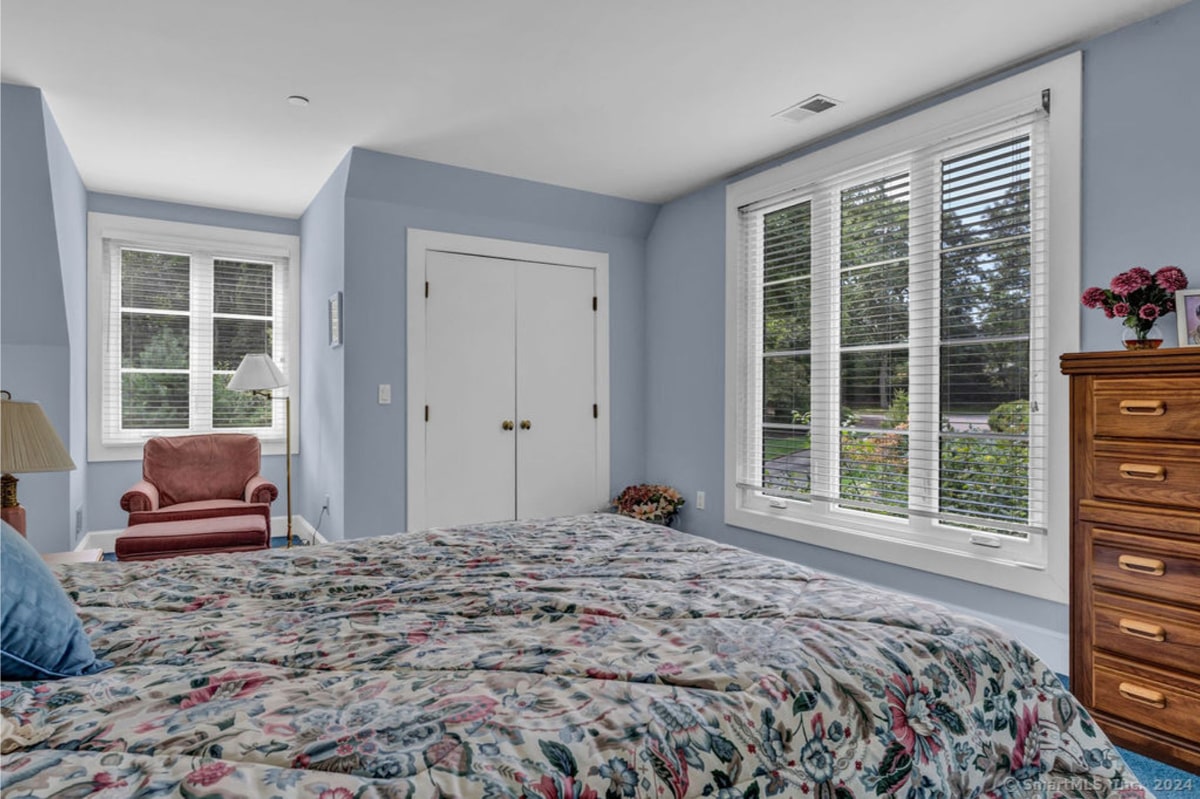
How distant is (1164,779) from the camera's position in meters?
1.98

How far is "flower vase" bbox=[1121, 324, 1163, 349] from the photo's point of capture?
2.17 metres

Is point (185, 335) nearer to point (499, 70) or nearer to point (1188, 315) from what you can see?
point (499, 70)

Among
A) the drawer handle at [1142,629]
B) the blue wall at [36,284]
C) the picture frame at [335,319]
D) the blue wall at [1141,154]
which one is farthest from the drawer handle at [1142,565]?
the blue wall at [36,284]

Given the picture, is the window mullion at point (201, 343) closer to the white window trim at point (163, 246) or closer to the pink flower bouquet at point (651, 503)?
the white window trim at point (163, 246)

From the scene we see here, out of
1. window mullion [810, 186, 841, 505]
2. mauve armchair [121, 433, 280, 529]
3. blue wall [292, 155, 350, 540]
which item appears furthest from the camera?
blue wall [292, 155, 350, 540]

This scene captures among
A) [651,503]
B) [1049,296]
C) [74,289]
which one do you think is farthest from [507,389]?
[1049,296]

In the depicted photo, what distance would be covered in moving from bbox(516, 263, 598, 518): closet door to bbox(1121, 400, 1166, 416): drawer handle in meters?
3.23

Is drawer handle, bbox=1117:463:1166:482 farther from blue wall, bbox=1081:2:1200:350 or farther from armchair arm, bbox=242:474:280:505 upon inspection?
armchair arm, bbox=242:474:280:505

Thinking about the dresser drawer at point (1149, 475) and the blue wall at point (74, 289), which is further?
the blue wall at point (74, 289)

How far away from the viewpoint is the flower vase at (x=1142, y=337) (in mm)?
2166

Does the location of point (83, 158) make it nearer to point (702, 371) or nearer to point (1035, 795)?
point (702, 371)

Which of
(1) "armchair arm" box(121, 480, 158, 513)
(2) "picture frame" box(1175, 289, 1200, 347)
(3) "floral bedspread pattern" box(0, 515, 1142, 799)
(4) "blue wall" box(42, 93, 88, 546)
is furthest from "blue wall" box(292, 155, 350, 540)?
(2) "picture frame" box(1175, 289, 1200, 347)

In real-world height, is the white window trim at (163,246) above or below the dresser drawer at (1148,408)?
above

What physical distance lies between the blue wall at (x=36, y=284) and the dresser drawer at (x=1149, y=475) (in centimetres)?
464
